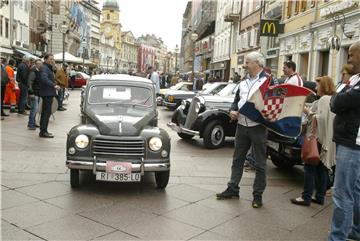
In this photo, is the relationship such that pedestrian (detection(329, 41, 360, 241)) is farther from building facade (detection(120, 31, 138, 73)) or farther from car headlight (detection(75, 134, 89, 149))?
building facade (detection(120, 31, 138, 73))

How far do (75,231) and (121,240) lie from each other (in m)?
0.54

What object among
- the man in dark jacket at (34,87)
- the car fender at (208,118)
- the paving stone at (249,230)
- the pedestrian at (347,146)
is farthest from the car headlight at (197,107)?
the pedestrian at (347,146)

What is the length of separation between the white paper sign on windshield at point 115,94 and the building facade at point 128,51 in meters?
161

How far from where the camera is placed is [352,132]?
4.21 meters

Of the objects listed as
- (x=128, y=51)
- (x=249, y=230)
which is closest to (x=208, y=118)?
(x=249, y=230)

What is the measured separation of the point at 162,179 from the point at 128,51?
178 metres

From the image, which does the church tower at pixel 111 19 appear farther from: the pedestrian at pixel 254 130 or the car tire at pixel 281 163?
the pedestrian at pixel 254 130

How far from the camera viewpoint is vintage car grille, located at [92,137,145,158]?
6.41 m

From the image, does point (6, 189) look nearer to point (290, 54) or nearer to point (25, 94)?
point (25, 94)

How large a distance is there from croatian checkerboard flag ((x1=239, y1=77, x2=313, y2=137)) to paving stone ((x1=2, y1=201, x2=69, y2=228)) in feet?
8.73

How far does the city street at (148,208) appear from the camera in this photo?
16.4ft

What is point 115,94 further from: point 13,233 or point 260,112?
point 13,233

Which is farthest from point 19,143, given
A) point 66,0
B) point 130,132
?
point 66,0

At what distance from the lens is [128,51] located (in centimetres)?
18100
